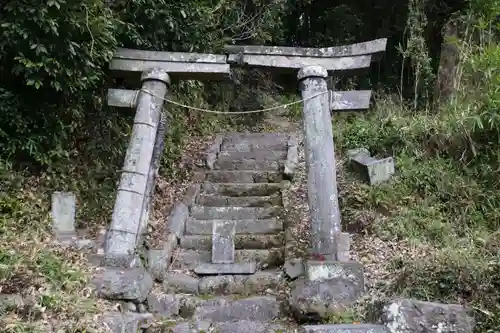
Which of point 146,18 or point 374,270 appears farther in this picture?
point 146,18

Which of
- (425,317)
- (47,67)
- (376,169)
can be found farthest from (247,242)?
(47,67)

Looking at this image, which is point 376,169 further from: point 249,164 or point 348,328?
point 348,328

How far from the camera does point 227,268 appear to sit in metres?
5.68

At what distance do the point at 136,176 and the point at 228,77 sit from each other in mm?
1733

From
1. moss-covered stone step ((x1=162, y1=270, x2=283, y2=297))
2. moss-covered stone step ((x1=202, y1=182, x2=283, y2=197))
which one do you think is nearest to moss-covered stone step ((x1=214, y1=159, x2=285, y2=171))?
moss-covered stone step ((x1=202, y1=182, x2=283, y2=197))

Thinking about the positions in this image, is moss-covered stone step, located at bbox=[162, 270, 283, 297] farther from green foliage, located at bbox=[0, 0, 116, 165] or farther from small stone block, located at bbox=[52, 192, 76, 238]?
green foliage, located at bbox=[0, 0, 116, 165]

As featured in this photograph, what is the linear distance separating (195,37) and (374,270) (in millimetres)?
4339

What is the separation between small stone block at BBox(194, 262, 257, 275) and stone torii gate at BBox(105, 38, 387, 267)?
2.63 feet

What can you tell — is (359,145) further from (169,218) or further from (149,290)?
(149,290)

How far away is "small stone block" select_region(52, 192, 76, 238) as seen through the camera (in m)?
5.68

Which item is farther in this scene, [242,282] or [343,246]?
[343,246]

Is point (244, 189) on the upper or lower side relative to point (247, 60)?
lower

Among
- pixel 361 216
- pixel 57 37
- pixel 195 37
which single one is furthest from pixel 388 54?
pixel 57 37

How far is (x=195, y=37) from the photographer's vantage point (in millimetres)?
7438
